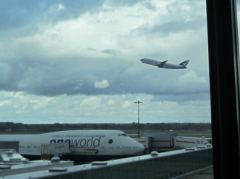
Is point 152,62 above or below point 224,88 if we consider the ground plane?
above

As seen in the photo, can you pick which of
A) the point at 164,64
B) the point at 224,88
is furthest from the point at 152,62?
the point at 224,88

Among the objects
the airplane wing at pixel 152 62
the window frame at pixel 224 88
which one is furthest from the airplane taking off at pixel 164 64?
the window frame at pixel 224 88

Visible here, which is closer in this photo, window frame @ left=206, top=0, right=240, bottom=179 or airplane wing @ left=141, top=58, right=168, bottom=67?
window frame @ left=206, top=0, right=240, bottom=179

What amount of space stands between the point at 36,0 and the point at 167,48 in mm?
466

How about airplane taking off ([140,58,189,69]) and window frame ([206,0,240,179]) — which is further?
airplane taking off ([140,58,189,69])

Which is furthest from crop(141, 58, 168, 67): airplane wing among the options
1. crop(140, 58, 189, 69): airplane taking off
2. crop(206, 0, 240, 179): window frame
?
crop(206, 0, 240, 179): window frame

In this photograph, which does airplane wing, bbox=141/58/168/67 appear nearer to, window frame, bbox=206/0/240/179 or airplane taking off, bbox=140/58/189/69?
airplane taking off, bbox=140/58/189/69

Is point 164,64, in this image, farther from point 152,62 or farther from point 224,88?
point 224,88

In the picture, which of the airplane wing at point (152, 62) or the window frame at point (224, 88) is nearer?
the window frame at point (224, 88)

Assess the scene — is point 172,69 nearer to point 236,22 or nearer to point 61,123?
point 236,22

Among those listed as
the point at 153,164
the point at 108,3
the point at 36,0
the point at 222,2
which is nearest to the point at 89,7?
the point at 108,3

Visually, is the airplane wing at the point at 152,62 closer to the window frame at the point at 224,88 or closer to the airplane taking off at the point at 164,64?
the airplane taking off at the point at 164,64

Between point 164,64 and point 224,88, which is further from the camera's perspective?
point 164,64

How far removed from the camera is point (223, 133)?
58.3 inches
